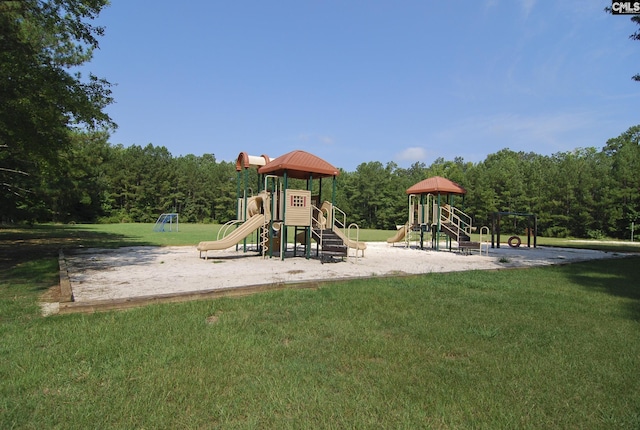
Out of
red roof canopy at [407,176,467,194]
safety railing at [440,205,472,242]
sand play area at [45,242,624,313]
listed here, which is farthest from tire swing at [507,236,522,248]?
sand play area at [45,242,624,313]

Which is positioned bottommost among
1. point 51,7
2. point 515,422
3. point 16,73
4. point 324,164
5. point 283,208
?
point 515,422

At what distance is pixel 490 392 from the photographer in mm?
2961

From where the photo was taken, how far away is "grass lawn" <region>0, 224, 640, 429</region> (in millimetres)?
2604

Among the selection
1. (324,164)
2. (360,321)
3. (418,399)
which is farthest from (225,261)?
(418,399)

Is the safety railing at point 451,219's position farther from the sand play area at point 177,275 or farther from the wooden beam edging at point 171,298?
the wooden beam edging at point 171,298

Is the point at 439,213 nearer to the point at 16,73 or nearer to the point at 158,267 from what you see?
the point at 158,267

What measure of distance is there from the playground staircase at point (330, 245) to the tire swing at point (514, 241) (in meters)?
14.3

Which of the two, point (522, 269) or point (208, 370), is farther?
point (522, 269)

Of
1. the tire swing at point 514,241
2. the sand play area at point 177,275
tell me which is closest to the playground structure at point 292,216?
the sand play area at point 177,275

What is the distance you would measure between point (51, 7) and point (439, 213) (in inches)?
638

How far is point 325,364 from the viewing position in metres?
3.46

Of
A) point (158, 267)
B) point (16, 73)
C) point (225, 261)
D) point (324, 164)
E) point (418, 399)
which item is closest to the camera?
point (418, 399)

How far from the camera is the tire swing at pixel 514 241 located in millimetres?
22373

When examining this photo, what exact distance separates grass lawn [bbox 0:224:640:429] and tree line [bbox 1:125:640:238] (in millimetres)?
13707
